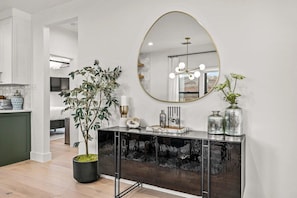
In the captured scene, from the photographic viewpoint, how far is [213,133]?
2.33 metres

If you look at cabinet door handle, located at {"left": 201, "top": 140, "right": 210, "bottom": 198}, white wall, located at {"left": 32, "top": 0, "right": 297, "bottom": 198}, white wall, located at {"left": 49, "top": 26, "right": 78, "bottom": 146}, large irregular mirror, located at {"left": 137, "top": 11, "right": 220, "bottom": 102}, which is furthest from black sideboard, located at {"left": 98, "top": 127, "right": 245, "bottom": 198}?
white wall, located at {"left": 49, "top": 26, "right": 78, "bottom": 146}

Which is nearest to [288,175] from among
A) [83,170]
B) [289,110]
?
[289,110]

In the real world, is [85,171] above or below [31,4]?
below

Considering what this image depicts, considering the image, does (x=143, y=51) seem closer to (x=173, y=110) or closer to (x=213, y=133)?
(x=173, y=110)

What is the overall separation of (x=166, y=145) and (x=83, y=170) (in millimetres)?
1358

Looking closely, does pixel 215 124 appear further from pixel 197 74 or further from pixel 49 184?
pixel 49 184

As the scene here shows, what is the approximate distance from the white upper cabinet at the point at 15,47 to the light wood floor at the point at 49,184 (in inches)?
62.3

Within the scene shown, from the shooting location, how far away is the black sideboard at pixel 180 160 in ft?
6.64

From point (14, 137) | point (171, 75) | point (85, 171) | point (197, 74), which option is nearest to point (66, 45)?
point (14, 137)

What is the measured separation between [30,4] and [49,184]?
2955 mm

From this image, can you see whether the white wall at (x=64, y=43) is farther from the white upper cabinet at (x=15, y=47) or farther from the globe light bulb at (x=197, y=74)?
the globe light bulb at (x=197, y=74)

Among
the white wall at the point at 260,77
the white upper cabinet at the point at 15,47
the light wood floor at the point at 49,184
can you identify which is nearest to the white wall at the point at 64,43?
the white upper cabinet at the point at 15,47

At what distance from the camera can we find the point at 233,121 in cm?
226

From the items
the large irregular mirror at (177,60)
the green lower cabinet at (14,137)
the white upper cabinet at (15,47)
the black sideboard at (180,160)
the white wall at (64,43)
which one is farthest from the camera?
the white wall at (64,43)
